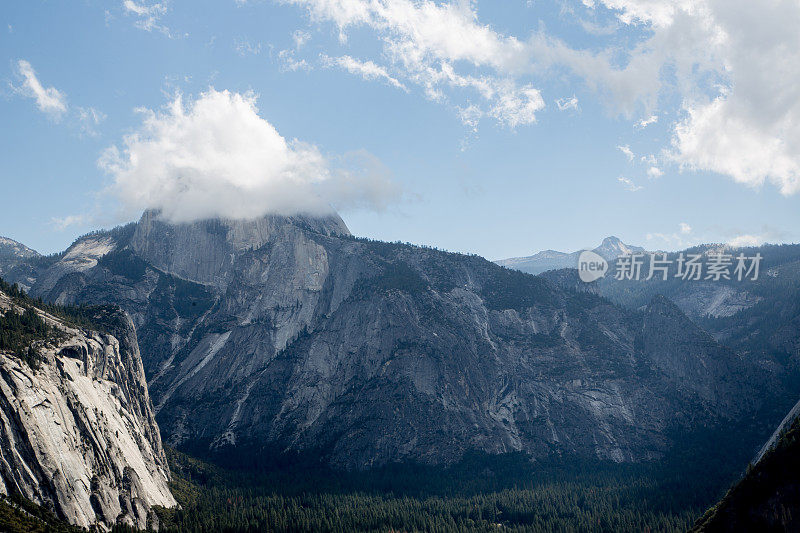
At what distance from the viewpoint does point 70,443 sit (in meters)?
153

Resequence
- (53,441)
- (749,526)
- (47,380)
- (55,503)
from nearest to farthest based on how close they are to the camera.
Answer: (749,526)
(55,503)
(53,441)
(47,380)

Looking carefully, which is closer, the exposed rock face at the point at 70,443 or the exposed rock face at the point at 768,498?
the exposed rock face at the point at 768,498

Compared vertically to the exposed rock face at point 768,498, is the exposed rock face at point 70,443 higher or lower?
lower

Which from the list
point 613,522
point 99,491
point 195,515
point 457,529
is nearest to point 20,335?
point 99,491

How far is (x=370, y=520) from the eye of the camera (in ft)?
642

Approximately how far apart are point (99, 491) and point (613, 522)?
14482 centimetres

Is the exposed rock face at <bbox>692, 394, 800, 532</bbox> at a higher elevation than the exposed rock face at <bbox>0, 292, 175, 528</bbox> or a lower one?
higher

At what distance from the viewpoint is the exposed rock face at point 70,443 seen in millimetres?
137375

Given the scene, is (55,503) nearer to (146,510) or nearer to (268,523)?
(146,510)

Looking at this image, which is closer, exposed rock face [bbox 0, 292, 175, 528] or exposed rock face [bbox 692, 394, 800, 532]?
exposed rock face [bbox 692, 394, 800, 532]

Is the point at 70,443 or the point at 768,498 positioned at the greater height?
the point at 768,498

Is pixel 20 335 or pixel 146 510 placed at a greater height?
pixel 20 335

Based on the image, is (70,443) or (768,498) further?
(70,443)

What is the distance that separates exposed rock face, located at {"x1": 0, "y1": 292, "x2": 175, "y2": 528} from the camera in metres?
137
